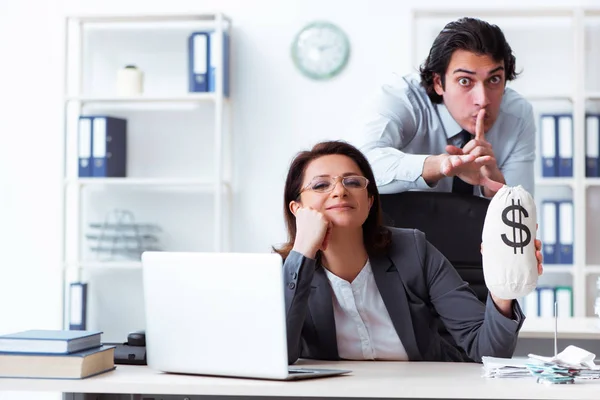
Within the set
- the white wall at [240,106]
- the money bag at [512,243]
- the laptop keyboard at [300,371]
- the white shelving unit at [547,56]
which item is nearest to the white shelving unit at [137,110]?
the white wall at [240,106]

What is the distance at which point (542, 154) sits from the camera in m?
4.12

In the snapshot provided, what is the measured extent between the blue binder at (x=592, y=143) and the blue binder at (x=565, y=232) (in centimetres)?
21

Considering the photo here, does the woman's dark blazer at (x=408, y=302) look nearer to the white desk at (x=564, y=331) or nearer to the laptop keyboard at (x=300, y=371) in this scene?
the laptop keyboard at (x=300, y=371)

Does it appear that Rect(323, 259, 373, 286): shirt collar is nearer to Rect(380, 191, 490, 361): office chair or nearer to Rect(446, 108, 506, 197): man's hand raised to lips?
Rect(380, 191, 490, 361): office chair

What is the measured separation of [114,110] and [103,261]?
30.9 inches

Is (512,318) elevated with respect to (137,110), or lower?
lower

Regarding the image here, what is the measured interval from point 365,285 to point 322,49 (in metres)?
2.52

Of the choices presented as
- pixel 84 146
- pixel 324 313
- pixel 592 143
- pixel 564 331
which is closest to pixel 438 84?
pixel 564 331

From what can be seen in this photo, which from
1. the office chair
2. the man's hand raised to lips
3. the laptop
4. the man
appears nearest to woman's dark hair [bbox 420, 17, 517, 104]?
the man

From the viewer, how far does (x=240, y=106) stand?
450 cm

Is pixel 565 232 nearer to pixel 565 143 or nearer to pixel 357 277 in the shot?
pixel 565 143

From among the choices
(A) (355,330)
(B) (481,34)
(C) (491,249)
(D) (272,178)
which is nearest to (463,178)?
(B) (481,34)

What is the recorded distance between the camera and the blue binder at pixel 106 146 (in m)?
4.28

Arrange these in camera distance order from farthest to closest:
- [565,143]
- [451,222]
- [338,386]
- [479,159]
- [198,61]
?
[198,61] < [565,143] < [479,159] < [451,222] < [338,386]
